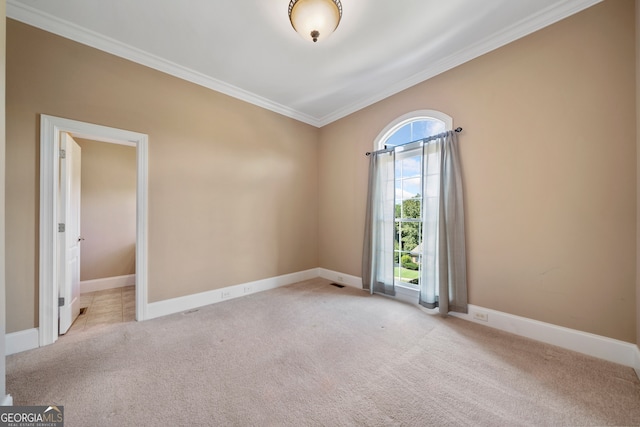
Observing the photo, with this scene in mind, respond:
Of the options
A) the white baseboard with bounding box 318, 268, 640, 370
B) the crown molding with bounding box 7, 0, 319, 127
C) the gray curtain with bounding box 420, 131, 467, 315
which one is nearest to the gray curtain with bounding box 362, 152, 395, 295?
the gray curtain with bounding box 420, 131, 467, 315

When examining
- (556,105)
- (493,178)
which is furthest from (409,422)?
(556,105)

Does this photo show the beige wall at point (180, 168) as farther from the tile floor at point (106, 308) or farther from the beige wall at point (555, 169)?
the beige wall at point (555, 169)

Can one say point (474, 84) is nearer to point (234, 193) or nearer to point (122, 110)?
point (234, 193)

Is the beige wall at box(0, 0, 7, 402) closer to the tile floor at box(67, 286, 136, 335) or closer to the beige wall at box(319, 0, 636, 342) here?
the tile floor at box(67, 286, 136, 335)

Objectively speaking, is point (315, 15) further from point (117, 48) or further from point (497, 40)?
point (117, 48)

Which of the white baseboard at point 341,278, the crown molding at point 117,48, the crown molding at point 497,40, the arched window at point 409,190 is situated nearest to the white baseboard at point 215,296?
the white baseboard at point 341,278

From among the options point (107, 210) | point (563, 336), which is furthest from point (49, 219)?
point (563, 336)

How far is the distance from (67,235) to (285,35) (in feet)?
10.2

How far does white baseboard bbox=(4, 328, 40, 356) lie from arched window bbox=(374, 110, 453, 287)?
397cm

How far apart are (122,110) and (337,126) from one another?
3.07 m

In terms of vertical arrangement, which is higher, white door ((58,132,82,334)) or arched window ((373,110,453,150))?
arched window ((373,110,453,150))

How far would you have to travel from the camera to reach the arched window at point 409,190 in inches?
121

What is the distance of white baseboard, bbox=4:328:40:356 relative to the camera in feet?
6.56

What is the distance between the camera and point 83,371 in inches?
70.6
